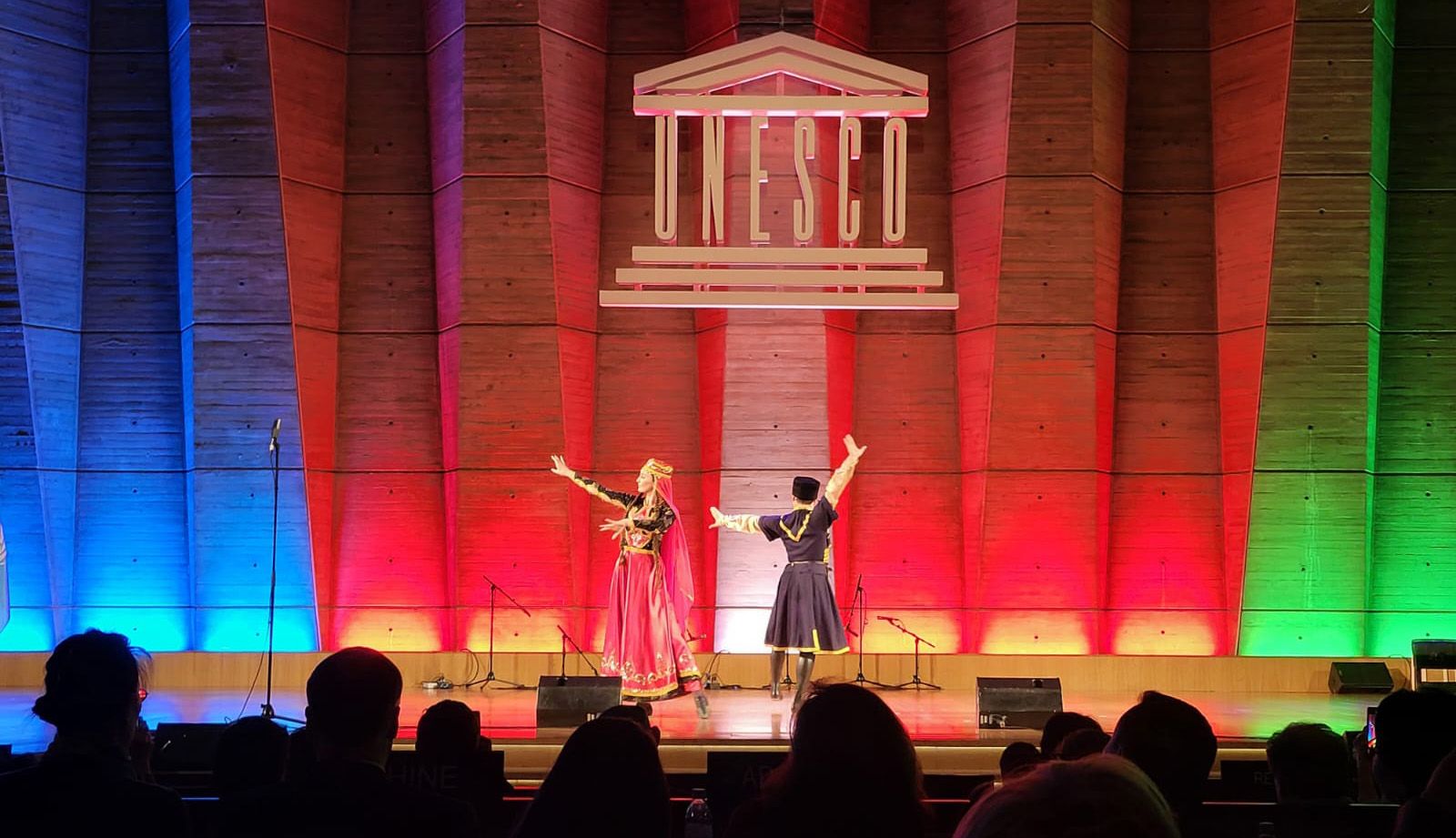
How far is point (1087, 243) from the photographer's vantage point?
37.2ft

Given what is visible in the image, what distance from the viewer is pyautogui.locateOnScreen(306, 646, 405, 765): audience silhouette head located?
7.04 feet

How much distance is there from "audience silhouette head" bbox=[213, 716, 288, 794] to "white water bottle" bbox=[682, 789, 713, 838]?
1054 mm

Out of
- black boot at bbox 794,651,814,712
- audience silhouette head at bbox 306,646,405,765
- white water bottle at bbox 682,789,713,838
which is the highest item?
audience silhouette head at bbox 306,646,405,765

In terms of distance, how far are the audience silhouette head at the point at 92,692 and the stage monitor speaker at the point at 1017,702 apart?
629 cm

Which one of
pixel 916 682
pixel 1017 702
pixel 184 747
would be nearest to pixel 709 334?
pixel 916 682

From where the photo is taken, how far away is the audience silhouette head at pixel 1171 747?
97.8 inches

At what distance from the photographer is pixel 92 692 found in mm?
2203

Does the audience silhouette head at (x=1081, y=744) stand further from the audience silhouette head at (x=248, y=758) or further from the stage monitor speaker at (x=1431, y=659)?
the stage monitor speaker at (x=1431, y=659)

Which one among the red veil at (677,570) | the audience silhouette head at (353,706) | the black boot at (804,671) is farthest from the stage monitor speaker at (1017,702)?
the audience silhouette head at (353,706)

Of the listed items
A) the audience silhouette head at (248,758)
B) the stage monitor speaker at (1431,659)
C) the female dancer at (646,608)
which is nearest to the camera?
the audience silhouette head at (248,758)

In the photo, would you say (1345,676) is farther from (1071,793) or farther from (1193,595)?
(1071,793)

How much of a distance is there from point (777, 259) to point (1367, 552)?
18.9 ft

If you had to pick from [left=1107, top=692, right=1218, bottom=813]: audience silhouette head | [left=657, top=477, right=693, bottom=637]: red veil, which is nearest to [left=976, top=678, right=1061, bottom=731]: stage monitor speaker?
[left=657, top=477, right=693, bottom=637]: red veil

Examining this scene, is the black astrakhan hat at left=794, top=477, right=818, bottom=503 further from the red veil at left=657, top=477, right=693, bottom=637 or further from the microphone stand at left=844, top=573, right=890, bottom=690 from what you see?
the microphone stand at left=844, top=573, right=890, bottom=690
